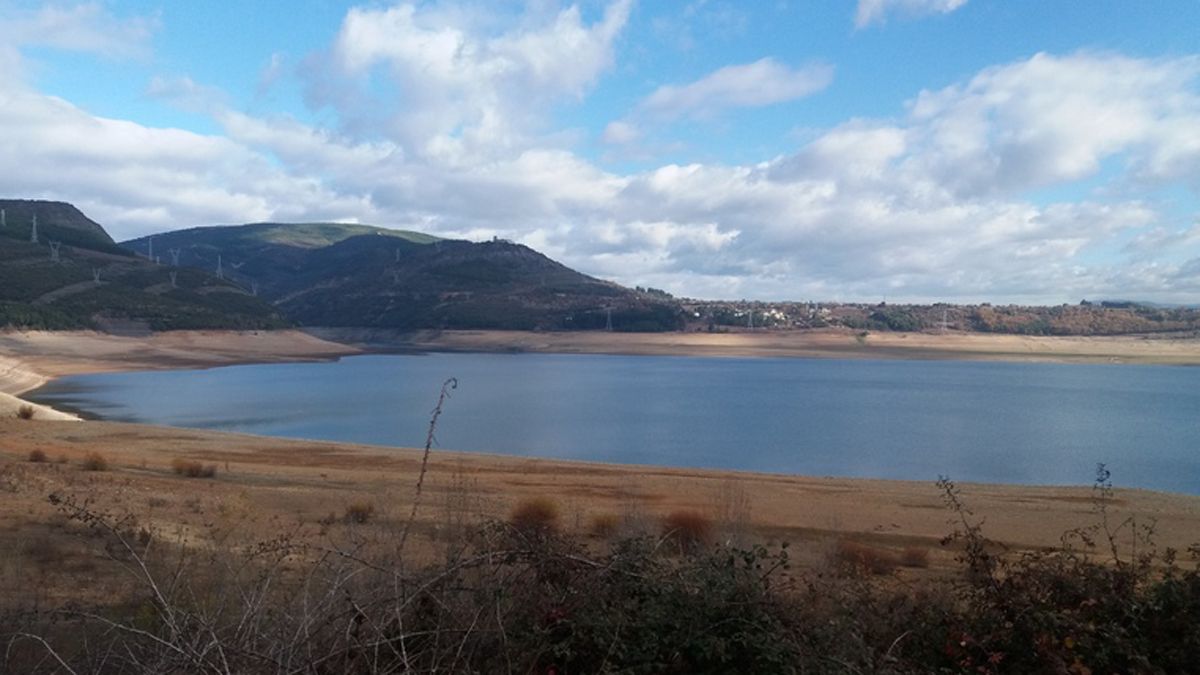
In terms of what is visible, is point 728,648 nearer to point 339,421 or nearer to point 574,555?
point 574,555

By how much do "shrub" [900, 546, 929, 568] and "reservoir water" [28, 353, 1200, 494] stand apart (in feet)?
44.3

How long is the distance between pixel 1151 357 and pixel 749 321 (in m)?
43.1

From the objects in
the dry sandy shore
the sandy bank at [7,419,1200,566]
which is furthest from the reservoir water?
the sandy bank at [7,419,1200,566]

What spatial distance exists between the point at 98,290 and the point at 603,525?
84365mm

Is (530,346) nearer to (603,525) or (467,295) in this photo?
(467,295)

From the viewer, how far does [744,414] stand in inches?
1481

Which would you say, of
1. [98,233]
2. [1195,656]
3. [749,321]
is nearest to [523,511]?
[1195,656]

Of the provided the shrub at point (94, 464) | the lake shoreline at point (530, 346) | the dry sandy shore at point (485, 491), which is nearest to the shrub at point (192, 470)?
the dry sandy shore at point (485, 491)

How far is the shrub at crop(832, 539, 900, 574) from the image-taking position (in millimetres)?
8539

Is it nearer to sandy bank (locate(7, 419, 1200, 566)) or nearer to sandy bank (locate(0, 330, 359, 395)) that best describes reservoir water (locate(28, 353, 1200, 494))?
sandy bank (locate(0, 330, 359, 395))

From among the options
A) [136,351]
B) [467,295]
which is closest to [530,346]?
[467,295]

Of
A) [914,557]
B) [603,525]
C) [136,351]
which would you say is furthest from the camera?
[136,351]

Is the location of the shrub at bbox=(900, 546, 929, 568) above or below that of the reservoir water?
above

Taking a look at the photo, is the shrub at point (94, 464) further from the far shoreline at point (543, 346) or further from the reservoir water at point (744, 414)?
the far shoreline at point (543, 346)
